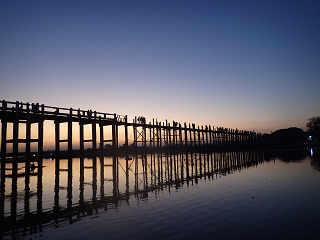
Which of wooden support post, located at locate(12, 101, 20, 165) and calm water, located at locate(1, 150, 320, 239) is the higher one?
wooden support post, located at locate(12, 101, 20, 165)

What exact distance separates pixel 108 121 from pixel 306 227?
24.3 m

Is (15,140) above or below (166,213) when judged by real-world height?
above

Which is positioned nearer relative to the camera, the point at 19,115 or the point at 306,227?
the point at 306,227

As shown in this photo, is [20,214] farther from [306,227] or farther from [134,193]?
[306,227]

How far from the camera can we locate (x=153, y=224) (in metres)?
6.11

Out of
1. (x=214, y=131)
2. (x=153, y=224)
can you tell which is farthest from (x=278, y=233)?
(x=214, y=131)

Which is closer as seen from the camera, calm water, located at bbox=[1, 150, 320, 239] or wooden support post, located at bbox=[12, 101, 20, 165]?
calm water, located at bbox=[1, 150, 320, 239]

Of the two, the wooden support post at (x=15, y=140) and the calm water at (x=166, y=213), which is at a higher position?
the wooden support post at (x=15, y=140)

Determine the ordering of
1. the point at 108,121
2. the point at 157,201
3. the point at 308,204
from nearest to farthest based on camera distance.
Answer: the point at 308,204 < the point at 157,201 < the point at 108,121

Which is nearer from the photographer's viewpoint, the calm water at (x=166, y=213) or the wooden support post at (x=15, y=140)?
the calm water at (x=166, y=213)

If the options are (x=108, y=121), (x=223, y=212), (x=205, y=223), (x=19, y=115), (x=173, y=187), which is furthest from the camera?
(x=108, y=121)

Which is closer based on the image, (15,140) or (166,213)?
(166,213)

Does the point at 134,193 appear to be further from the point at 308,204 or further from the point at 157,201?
the point at 308,204

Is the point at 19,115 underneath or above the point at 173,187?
above
